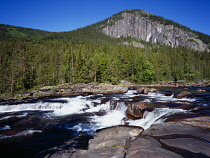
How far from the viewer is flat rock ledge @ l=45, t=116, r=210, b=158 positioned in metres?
4.58

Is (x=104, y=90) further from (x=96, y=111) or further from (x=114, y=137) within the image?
(x=114, y=137)

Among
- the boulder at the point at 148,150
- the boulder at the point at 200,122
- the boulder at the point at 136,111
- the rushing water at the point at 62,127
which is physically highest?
the boulder at the point at 200,122

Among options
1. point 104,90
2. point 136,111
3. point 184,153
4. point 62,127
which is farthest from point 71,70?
point 184,153

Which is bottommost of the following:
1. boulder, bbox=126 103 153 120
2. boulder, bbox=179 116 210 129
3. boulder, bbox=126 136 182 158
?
boulder, bbox=126 103 153 120

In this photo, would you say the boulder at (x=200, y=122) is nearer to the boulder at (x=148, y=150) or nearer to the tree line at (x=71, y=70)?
the boulder at (x=148, y=150)

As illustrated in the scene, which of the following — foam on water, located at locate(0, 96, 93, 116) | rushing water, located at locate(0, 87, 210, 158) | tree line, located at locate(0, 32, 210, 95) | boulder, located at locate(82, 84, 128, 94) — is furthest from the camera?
tree line, located at locate(0, 32, 210, 95)

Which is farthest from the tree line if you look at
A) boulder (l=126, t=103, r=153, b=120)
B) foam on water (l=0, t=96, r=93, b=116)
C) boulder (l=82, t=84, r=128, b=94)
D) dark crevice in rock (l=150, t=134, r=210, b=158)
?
dark crevice in rock (l=150, t=134, r=210, b=158)

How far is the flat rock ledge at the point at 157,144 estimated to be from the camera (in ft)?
15.0

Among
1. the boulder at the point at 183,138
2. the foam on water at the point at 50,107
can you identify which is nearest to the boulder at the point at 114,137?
the boulder at the point at 183,138

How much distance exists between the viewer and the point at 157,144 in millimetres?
5250

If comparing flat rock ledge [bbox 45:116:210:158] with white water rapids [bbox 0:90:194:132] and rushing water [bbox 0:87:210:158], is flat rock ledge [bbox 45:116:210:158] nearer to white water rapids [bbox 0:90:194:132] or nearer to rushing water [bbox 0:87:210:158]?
rushing water [bbox 0:87:210:158]

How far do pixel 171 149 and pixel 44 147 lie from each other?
24.1 feet

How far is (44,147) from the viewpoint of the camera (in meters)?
8.42

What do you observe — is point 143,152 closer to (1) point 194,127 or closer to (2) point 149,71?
(1) point 194,127
